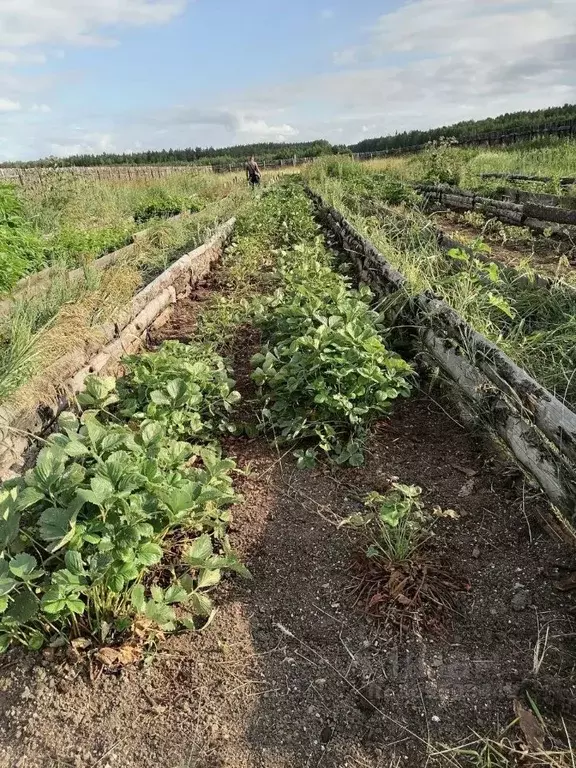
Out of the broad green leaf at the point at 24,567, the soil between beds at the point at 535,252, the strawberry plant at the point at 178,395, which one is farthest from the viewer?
the soil between beds at the point at 535,252

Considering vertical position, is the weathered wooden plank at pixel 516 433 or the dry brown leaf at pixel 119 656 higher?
the weathered wooden plank at pixel 516 433

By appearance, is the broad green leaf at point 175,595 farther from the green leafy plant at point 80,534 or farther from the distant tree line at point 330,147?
the distant tree line at point 330,147

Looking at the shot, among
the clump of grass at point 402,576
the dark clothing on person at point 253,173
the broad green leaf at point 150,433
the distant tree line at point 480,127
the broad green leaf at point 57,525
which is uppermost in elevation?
the distant tree line at point 480,127

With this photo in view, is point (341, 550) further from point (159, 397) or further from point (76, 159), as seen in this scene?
point (76, 159)

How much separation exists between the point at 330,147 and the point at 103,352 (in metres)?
49.2

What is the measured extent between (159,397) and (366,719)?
202 cm

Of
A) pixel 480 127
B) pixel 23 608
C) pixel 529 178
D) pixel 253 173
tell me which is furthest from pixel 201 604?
pixel 480 127

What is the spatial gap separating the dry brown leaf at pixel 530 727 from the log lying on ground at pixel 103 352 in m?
2.48

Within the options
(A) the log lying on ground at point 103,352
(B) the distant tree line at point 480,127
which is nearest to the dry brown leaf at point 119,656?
(A) the log lying on ground at point 103,352

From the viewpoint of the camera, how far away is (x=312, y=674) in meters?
2.02

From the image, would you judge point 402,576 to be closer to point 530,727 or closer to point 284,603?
point 284,603

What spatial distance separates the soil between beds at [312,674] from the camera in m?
1.79

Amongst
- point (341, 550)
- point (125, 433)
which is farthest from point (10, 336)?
point (341, 550)

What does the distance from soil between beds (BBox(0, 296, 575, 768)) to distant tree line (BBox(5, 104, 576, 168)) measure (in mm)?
30914
